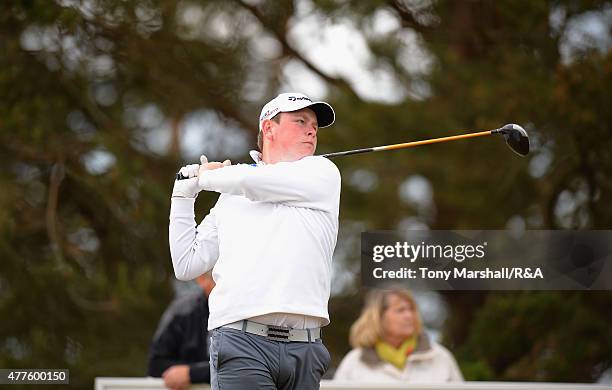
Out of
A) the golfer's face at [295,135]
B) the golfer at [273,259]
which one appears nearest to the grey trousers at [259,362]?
the golfer at [273,259]

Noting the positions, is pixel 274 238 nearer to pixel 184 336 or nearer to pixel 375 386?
pixel 375 386

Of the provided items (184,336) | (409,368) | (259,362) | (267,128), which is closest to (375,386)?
(409,368)

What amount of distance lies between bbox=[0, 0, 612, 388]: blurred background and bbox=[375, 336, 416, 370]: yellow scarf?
8.88ft

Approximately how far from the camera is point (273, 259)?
3.52 meters

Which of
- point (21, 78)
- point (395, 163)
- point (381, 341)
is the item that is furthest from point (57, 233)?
point (381, 341)

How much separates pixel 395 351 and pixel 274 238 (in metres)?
2.87

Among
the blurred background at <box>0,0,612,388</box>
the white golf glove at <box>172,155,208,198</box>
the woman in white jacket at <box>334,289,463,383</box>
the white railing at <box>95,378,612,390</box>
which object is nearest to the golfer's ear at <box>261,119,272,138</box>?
the white golf glove at <box>172,155,208,198</box>

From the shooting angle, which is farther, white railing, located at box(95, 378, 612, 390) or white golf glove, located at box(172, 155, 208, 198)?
white railing, located at box(95, 378, 612, 390)

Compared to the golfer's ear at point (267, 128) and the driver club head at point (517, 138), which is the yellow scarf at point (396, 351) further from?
the golfer's ear at point (267, 128)

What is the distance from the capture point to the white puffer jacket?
6160 mm

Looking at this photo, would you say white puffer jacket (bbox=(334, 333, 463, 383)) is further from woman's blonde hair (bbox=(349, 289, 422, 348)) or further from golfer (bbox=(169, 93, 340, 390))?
golfer (bbox=(169, 93, 340, 390))

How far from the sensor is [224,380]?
11.5 ft

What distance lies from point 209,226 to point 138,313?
6.14m

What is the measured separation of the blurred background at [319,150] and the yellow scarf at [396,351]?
2.71m
